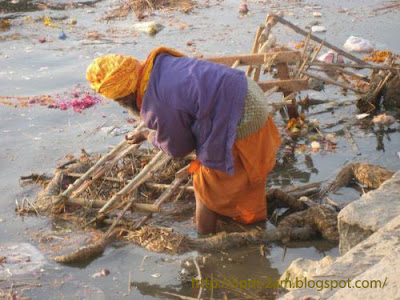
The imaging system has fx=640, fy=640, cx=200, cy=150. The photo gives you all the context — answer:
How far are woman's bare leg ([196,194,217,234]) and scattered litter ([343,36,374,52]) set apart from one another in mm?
4318

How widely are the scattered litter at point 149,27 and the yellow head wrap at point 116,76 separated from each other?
5976mm

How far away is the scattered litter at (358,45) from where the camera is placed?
8102 millimetres

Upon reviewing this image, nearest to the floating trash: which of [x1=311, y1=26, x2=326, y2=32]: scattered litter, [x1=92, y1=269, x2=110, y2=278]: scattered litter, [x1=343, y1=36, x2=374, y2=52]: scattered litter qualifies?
[x1=311, y1=26, x2=326, y2=32]: scattered litter

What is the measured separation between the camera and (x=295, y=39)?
9102 millimetres

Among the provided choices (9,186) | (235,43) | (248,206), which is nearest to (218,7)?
(235,43)

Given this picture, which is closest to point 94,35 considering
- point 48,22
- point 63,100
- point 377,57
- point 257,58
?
point 48,22

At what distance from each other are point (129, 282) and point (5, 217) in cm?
157

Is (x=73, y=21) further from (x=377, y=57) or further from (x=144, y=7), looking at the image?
(x=377, y=57)

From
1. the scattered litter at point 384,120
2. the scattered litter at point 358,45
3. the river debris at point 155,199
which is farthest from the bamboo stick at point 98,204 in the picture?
the scattered litter at point 358,45

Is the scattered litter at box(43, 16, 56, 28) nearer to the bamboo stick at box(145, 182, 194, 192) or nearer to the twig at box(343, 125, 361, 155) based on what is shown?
the twig at box(343, 125, 361, 155)

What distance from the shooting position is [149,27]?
1005cm

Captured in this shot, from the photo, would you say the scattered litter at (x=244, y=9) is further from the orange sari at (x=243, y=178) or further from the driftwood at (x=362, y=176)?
the orange sari at (x=243, y=178)

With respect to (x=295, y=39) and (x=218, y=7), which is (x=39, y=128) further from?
(x=218, y=7)

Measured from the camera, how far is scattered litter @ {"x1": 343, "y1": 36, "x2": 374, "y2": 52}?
810 cm
